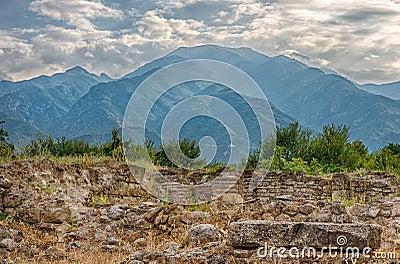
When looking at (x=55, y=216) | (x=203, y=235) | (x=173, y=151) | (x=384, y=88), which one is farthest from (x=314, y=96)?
(x=203, y=235)

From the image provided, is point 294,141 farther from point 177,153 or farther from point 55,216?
point 55,216

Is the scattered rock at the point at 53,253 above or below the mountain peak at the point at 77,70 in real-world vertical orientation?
below

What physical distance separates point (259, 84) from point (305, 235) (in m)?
140

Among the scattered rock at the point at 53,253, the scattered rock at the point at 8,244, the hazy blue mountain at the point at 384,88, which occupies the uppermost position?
the hazy blue mountain at the point at 384,88

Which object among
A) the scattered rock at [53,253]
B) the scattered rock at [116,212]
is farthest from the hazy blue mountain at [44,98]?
the scattered rock at [53,253]

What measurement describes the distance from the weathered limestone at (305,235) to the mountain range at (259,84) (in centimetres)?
7341

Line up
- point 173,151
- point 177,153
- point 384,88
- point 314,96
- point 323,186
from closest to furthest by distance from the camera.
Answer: point 323,186 → point 177,153 → point 173,151 → point 314,96 → point 384,88

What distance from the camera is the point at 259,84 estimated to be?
14450 centimetres

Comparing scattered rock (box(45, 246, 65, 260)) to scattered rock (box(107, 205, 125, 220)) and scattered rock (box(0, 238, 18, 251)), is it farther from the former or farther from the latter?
scattered rock (box(107, 205, 125, 220))

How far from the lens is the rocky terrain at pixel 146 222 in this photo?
21.4 feet

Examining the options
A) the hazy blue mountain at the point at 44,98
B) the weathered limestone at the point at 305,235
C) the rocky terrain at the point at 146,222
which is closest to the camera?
the weathered limestone at the point at 305,235

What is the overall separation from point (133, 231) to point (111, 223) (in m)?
0.73

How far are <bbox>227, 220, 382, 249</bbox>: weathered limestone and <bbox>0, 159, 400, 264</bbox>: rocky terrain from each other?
0.04 feet

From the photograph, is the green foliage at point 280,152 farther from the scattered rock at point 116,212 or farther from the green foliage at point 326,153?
the scattered rock at point 116,212
